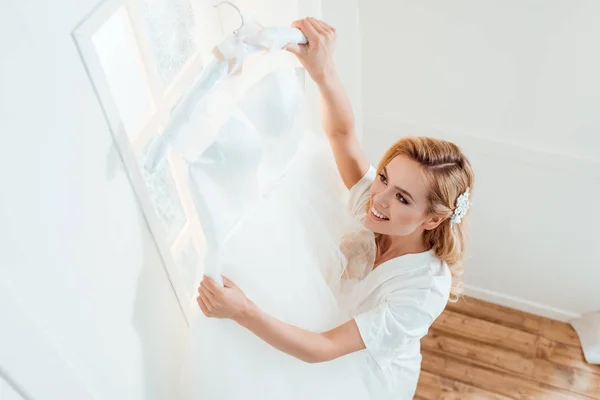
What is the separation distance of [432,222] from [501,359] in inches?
39.5

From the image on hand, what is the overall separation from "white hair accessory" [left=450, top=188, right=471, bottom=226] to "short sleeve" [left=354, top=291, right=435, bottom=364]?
165mm

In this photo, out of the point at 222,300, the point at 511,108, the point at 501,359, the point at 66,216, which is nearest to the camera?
the point at 66,216

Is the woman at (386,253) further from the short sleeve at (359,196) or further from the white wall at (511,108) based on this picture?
the white wall at (511,108)

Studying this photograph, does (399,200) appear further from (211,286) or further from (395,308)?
(211,286)

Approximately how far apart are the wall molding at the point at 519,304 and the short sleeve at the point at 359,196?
103 centimetres

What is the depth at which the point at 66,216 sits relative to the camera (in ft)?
2.50

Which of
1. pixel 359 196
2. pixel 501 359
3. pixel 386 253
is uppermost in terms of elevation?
pixel 359 196

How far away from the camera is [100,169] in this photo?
0.82 meters

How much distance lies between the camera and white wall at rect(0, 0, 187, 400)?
25.7 inches

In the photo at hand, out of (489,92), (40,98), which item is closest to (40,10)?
(40,98)

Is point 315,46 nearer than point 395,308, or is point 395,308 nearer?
point 315,46

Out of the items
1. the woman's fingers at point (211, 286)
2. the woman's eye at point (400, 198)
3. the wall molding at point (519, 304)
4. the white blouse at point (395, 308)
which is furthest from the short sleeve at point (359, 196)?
the wall molding at point (519, 304)

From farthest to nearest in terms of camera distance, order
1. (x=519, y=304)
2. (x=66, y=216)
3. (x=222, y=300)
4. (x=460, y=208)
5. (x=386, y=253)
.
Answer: (x=519, y=304) < (x=386, y=253) < (x=460, y=208) < (x=222, y=300) < (x=66, y=216)

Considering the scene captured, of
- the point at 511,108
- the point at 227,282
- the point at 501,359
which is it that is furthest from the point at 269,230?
the point at 501,359
